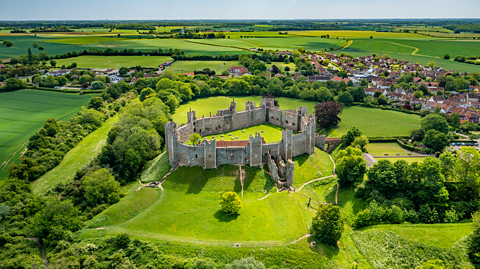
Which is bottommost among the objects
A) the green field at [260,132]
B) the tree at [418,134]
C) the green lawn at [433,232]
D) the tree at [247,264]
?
the green lawn at [433,232]

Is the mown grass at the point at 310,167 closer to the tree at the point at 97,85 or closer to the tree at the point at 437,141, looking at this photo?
the tree at the point at 437,141

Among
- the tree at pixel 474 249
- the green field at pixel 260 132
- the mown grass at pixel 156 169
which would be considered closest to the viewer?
the tree at pixel 474 249

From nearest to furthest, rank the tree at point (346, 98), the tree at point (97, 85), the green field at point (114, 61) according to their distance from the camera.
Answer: the tree at point (346, 98)
the tree at point (97, 85)
the green field at point (114, 61)

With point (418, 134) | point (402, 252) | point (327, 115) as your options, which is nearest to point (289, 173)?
point (402, 252)

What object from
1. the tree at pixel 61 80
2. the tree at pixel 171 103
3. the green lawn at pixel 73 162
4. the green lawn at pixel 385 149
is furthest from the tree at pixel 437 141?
the tree at pixel 61 80

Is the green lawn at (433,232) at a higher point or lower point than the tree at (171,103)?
lower

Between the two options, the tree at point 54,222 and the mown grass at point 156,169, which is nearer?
the tree at point 54,222

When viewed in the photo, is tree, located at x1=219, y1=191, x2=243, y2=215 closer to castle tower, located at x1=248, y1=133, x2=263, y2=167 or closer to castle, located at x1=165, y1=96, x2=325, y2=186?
castle, located at x1=165, y1=96, x2=325, y2=186

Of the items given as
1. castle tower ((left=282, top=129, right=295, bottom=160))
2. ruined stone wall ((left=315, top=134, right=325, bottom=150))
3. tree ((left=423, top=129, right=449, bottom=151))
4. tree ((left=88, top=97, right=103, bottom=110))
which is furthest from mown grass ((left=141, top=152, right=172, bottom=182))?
tree ((left=423, top=129, right=449, bottom=151))
